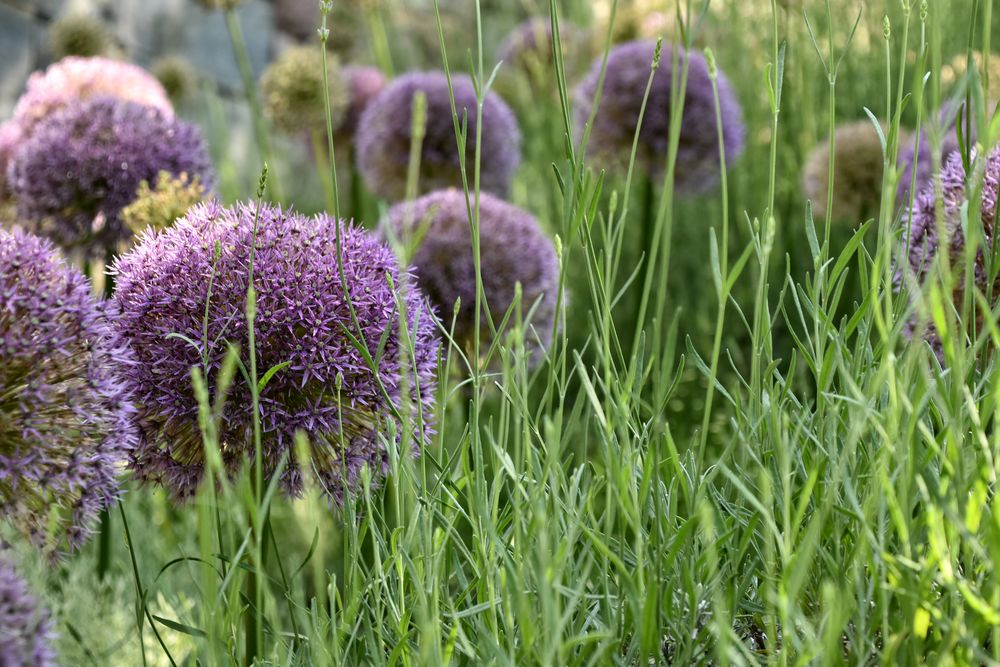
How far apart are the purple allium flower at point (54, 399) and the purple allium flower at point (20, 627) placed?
0.18 m

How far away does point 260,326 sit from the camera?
116 cm

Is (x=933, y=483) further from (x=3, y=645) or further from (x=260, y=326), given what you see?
(x=3, y=645)

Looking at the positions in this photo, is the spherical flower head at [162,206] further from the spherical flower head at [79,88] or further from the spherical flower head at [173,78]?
the spherical flower head at [173,78]

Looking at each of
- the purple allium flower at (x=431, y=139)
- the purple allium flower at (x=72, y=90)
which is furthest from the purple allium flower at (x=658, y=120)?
the purple allium flower at (x=72, y=90)

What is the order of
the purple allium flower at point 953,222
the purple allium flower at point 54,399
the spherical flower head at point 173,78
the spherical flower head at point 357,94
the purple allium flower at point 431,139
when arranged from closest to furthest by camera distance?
the purple allium flower at point 54,399
the purple allium flower at point 953,222
the purple allium flower at point 431,139
the spherical flower head at point 357,94
the spherical flower head at point 173,78

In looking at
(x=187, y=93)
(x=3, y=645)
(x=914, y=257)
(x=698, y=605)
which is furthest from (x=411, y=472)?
(x=187, y=93)

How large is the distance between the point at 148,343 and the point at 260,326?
0.13 m

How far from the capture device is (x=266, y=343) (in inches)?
45.6

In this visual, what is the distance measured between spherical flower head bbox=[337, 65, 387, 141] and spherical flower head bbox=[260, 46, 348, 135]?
0.10m

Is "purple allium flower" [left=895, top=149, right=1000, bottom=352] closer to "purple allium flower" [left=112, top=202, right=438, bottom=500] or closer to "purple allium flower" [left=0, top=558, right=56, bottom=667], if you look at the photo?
"purple allium flower" [left=112, top=202, right=438, bottom=500]

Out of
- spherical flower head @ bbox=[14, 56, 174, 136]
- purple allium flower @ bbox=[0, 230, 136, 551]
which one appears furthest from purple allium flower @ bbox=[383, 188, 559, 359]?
purple allium flower @ bbox=[0, 230, 136, 551]

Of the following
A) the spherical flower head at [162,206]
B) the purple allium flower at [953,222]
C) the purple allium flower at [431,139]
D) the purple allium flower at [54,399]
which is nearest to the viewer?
the purple allium flower at [54,399]

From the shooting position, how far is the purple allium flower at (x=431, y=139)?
8.70ft

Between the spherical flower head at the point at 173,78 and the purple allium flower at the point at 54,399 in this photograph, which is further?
the spherical flower head at the point at 173,78
